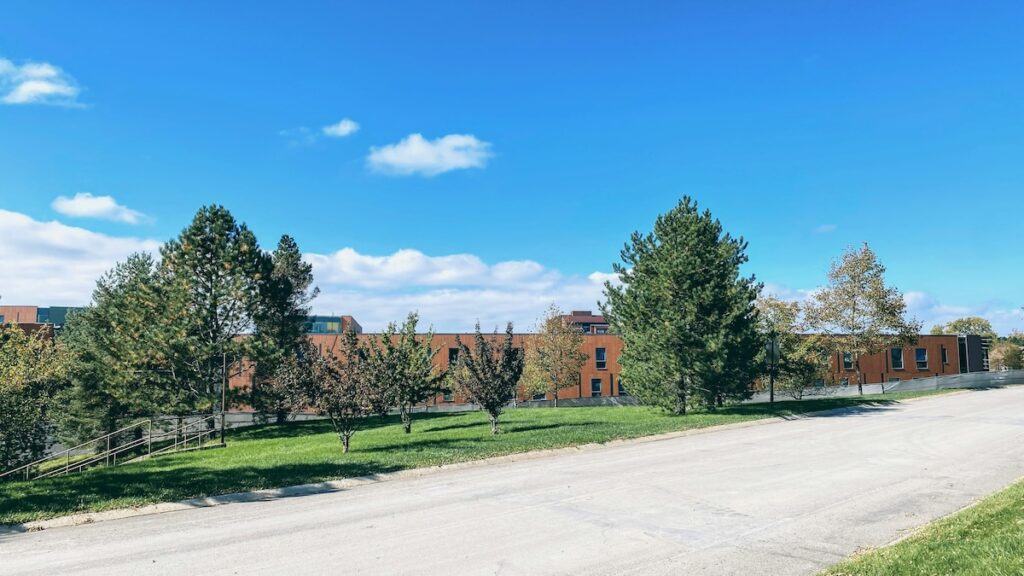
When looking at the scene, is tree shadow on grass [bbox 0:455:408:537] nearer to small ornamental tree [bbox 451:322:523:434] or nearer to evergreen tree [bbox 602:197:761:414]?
small ornamental tree [bbox 451:322:523:434]

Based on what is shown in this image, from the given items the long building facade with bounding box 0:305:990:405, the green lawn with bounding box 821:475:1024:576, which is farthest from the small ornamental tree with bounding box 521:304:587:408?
the green lawn with bounding box 821:475:1024:576

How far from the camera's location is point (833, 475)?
1359 centimetres

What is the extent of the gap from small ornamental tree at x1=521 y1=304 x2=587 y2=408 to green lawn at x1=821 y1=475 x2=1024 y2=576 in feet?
127

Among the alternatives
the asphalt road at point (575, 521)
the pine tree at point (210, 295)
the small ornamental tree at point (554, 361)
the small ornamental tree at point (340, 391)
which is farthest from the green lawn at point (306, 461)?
the small ornamental tree at point (554, 361)

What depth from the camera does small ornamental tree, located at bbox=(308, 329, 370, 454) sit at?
19531 millimetres

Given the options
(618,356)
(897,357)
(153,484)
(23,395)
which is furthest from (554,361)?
(897,357)

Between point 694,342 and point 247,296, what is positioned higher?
point 247,296

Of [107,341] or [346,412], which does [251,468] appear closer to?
[346,412]

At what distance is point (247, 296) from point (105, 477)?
1844 centimetres

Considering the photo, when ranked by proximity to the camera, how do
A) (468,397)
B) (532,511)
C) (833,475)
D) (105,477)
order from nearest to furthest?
(532,511) < (833,475) < (105,477) < (468,397)

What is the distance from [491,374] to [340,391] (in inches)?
230

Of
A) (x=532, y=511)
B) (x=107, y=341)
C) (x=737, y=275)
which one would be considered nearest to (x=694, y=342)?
(x=737, y=275)

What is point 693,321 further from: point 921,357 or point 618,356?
point 921,357

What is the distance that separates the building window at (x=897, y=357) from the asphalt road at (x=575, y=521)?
59.5 m
